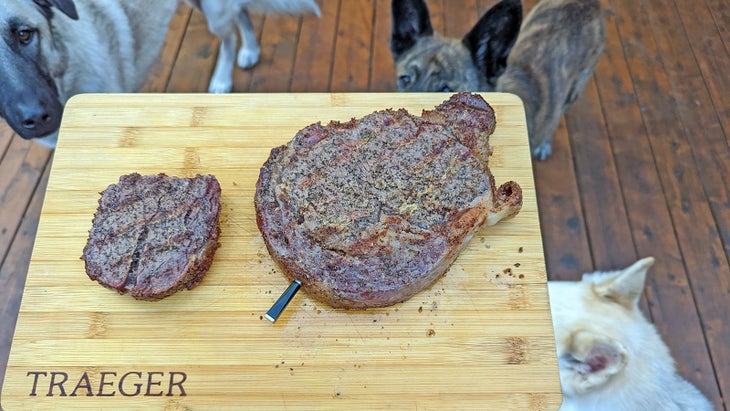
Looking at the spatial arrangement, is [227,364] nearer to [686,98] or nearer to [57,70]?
[57,70]

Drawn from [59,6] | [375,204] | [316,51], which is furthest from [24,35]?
[316,51]

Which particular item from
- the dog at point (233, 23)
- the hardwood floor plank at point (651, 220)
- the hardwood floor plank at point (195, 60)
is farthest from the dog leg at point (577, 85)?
the hardwood floor plank at point (195, 60)

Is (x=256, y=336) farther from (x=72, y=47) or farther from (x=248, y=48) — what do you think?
(x=248, y=48)

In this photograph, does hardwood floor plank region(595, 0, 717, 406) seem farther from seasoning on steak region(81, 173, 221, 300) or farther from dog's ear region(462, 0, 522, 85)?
seasoning on steak region(81, 173, 221, 300)

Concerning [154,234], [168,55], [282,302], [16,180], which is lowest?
[16,180]

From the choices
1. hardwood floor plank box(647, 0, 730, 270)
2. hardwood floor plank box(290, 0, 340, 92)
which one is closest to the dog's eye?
hardwood floor plank box(290, 0, 340, 92)
